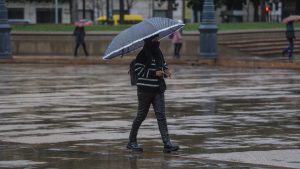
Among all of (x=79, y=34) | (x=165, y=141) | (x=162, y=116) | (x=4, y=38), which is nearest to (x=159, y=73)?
(x=162, y=116)

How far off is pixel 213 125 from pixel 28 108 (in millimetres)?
4950

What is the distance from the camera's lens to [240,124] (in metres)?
16.5

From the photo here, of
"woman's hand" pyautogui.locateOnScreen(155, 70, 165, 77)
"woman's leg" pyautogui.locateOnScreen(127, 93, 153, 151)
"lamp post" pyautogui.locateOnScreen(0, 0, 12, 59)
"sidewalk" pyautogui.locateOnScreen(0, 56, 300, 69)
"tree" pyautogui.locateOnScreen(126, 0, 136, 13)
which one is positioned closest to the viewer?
"woman's hand" pyautogui.locateOnScreen(155, 70, 165, 77)

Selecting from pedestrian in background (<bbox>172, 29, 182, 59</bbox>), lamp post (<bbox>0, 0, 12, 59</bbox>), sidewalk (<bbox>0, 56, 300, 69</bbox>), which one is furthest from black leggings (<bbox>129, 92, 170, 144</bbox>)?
lamp post (<bbox>0, 0, 12, 59</bbox>)

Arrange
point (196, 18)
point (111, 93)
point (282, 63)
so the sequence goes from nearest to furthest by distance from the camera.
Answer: point (111, 93)
point (282, 63)
point (196, 18)

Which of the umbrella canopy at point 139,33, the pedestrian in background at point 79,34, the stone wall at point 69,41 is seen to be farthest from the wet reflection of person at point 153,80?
the stone wall at point 69,41

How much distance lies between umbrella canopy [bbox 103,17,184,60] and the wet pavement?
1417mm

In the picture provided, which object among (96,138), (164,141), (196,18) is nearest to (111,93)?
(96,138)

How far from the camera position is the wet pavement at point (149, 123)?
12.2 metres

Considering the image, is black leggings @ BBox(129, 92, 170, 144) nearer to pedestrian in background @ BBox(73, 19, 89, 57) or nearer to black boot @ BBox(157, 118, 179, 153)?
black boot @ BBox(157, 118, 179, 153)

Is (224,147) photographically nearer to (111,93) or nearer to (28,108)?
(28,108)

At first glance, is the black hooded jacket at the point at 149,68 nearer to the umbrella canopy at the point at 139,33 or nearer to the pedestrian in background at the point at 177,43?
Result: the umbrella canopy at the point at 139,33

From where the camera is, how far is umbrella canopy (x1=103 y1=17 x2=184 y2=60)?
12.9m

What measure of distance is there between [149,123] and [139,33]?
13.6ft
